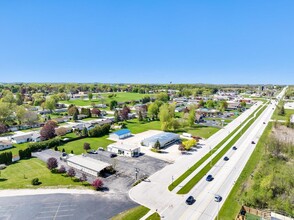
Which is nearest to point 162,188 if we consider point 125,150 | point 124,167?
point 124,167

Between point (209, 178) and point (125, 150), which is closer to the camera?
point (209, 178)

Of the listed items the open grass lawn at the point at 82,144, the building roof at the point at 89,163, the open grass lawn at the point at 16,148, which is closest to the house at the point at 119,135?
the open grass lawn at the point at 82,144

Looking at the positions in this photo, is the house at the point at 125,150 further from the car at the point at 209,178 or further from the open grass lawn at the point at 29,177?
the car at the point at 209,178

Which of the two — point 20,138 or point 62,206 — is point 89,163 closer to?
point 62,206

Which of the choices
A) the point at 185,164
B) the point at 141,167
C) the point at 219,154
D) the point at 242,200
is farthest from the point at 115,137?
the point at 242,200

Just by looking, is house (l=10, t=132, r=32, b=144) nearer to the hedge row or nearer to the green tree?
the hedge row

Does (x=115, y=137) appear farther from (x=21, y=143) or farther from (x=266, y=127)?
(x=266, y=127)
